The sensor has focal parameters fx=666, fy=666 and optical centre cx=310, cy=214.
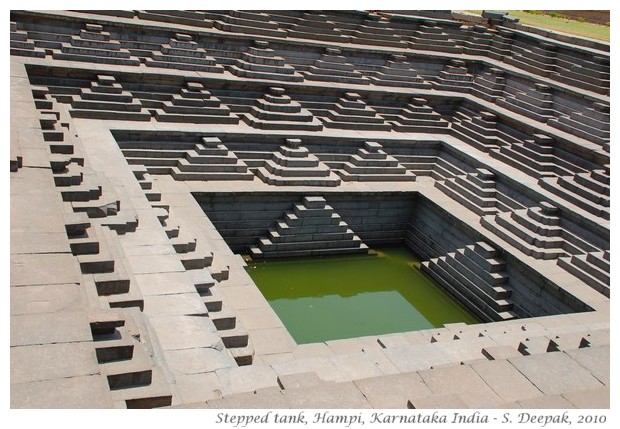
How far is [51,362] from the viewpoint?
5430mm

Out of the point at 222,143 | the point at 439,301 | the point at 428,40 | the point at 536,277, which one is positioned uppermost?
the point at 428,40

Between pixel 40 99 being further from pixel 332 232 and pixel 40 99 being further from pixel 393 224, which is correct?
pixel 393 224

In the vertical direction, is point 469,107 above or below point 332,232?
above

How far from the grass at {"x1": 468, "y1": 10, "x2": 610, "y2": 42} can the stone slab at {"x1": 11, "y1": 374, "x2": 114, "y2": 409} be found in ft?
82.1

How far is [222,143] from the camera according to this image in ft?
53.3

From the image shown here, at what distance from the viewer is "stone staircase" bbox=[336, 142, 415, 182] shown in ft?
56.2

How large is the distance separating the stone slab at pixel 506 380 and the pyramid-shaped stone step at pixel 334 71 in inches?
537

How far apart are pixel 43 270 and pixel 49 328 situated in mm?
1107

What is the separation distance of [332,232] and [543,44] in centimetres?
1131

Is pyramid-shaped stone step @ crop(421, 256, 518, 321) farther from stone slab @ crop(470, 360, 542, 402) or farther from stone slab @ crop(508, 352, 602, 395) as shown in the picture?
stone slab @ crop(470, 360, 542, 402)

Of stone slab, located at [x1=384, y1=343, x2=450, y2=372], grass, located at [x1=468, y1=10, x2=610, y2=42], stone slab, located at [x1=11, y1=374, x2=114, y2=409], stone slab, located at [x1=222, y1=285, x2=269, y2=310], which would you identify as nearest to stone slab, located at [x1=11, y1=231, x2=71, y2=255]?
stone slab, located at [x1=11, y1=374, x2=114, y2=409]

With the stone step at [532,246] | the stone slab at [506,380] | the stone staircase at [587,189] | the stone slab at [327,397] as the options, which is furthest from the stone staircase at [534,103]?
the stone slab at [327,397]

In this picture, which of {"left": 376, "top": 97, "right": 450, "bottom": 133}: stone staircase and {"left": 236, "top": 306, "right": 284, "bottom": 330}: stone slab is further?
{"left": 376, "top": 97, "right": 450, "bottom": 133}: stone staircase
